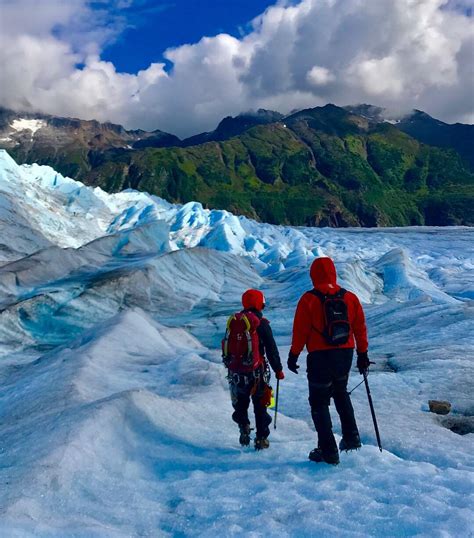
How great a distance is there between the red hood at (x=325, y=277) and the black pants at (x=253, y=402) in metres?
1.78

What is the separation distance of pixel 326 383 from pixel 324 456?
3.26ft

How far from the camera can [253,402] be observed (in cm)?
720

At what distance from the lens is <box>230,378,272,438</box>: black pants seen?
7066mm

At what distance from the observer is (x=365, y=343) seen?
6.34m

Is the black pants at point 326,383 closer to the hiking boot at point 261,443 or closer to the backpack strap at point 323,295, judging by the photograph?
the backpack strap at point 323,295

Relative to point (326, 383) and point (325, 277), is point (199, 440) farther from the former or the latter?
point (325, 277)

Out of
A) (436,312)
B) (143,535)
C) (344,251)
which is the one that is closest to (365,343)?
(143,535)

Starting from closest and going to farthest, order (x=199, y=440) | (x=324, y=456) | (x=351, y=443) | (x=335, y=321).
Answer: (x=335, y=321) → (x=324, y=456) → (x=351, y=443) → (x=199, y=440)

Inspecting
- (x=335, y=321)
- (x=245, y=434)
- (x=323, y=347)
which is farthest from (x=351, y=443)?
(x=335, y=321)

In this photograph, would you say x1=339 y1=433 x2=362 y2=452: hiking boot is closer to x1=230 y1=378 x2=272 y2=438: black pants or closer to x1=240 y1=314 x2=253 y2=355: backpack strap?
x1=230 y1=378 x2=272 y2=438: black pants

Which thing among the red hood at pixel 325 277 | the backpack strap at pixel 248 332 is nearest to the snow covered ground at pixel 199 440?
the backpack strap at pixel 248 332

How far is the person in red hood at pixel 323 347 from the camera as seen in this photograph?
20.2 ft

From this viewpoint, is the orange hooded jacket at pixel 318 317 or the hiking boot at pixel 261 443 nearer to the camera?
the orange hooded jacket at pixel 318 317

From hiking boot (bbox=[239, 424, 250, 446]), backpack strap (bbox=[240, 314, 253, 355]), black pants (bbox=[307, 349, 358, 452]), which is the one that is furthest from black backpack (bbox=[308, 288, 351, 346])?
hiking boot (bbox=[239, 424, 250, 446])
